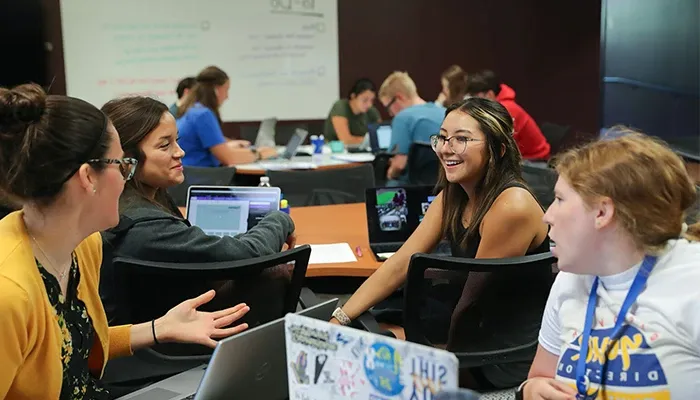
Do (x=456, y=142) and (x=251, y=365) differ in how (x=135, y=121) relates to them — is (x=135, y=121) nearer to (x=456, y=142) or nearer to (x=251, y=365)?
(x=456, y=142)

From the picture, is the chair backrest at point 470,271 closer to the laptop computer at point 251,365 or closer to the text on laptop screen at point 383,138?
the laptop computer at point 251,365

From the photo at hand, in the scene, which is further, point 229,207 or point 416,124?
point 416,124

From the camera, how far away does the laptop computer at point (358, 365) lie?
0.96 metres

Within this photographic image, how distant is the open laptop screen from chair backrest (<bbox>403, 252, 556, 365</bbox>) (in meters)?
0.81

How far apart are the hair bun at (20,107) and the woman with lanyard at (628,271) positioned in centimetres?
98

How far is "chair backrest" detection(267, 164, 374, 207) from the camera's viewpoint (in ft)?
13.0

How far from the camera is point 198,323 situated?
67.6 inches

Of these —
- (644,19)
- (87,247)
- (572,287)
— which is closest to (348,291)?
(87,247)

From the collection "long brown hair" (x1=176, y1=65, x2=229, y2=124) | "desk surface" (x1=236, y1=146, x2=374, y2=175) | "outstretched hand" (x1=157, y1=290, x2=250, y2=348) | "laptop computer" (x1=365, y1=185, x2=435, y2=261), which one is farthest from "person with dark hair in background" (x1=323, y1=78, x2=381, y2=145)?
"outstretched hand" (x1=157, y1=290, x2=250, y2=348)

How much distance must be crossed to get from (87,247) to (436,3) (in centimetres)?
707

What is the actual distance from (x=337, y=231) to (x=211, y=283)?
125cm

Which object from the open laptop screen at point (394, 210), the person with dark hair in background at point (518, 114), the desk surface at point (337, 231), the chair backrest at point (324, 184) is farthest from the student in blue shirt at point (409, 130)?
the open laptop screen at point (394, 210)

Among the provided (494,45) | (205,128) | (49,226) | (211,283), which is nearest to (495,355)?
(211,283)

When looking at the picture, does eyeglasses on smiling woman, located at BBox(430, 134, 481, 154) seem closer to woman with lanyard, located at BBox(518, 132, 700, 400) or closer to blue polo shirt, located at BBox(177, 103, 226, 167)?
woman with lanyard, located at BBox(518, 132, 700, 400)
